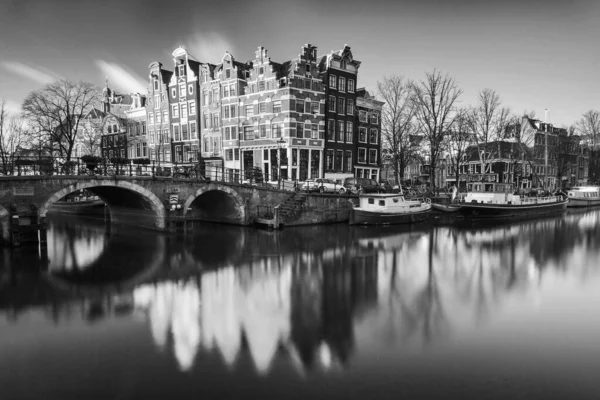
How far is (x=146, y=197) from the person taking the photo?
25.0 metres

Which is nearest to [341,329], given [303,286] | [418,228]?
[303,286]

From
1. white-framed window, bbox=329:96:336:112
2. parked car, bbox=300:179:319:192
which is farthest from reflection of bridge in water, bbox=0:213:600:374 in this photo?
white-framed window, bbox=329:96:336:112

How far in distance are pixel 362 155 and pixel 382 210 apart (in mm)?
19064

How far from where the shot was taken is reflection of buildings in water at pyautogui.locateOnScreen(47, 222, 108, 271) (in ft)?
60.5

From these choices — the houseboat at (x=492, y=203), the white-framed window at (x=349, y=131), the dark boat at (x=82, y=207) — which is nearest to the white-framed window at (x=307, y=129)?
the white-framed window at (x=349, y=131)

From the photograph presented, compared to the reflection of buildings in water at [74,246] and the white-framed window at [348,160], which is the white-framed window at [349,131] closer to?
the white-framed window at [348,160]

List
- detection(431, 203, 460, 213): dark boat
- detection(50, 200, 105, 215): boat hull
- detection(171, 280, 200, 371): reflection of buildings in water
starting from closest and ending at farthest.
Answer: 1. detection(171, 280, 200, 371): reflection of buildings in water
2. detection(431, 203, 460, 213): dark boat
3. detection(50, 200, 105, 215): boat hull

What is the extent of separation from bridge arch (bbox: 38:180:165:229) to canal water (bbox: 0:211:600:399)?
2798mm

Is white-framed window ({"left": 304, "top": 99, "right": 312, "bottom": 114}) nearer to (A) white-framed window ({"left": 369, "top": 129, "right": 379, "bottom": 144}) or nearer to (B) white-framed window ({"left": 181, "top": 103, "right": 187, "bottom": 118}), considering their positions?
(A) white-framed window ({"left": 369, "top": 129, "right": 379, "bottom": 144})

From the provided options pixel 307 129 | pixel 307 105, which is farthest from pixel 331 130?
pixel 307 105

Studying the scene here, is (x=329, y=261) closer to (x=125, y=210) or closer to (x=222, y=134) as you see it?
(x=125, y=210)

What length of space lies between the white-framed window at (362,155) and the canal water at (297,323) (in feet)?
90.8

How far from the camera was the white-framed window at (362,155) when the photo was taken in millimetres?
48344

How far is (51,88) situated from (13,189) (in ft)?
82.6
